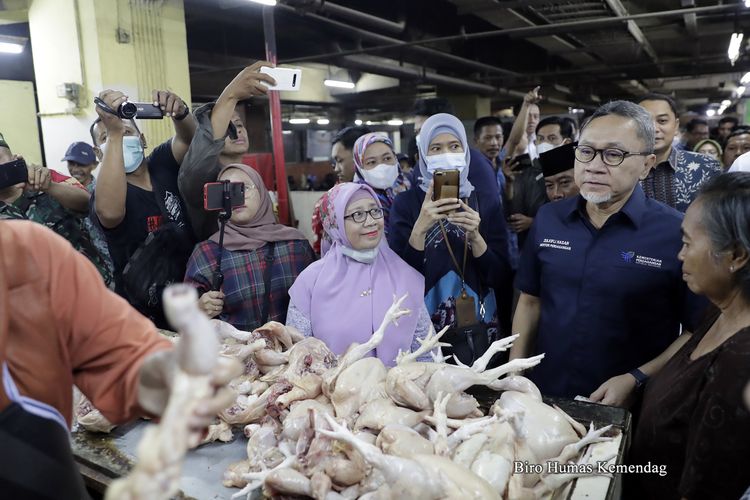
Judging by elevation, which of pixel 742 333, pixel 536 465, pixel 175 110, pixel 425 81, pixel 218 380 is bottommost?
pixel 536 465

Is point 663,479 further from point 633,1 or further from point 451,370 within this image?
point 633,1

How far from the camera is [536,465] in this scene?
1.63 meters

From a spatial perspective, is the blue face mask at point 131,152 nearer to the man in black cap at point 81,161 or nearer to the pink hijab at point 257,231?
the pink hijab at point 257,231

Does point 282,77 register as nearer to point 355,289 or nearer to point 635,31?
point 355,289

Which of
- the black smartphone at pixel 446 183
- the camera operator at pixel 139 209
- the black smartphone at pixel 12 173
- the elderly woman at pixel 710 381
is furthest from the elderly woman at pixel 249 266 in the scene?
the elderly woman at pixel 710 381

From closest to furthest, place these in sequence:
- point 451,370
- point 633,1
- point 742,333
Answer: point 742,333, point 451,370, point 633,1

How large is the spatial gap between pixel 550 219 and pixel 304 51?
8978 millimetres

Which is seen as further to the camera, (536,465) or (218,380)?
(536,465)

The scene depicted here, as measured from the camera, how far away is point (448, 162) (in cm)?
298

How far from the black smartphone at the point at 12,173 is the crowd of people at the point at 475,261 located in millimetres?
64

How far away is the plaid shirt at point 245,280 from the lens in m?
2.69

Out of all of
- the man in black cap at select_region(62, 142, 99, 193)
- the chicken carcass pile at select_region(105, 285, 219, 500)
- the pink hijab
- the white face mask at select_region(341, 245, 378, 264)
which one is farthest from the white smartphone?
the man in black cap at select_region(62, 142, 99, 193)

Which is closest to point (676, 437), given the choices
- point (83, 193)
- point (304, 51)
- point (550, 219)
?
point (550, 219)

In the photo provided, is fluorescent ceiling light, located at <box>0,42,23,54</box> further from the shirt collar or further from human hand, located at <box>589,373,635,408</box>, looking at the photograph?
human hand, located at <box>589,373,635,408</box>
